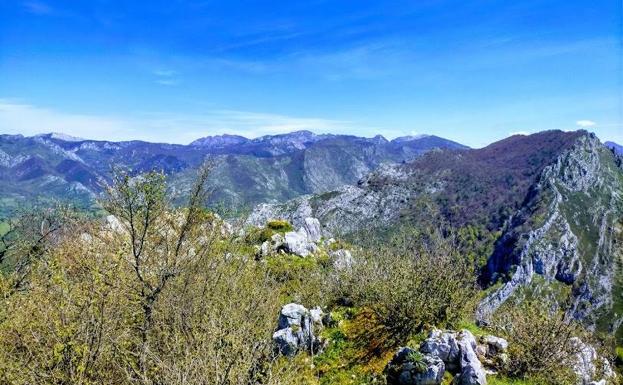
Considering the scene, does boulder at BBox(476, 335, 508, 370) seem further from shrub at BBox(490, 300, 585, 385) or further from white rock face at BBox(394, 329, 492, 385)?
white rock face at BBox(394, 329, 492, 385)

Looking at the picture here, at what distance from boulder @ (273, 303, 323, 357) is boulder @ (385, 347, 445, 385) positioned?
5.00 metres

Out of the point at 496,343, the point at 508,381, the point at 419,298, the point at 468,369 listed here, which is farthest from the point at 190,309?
the point at 496,343

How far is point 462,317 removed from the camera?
21938mm

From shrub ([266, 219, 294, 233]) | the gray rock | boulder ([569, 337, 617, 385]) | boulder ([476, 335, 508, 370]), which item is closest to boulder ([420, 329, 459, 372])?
boulder ([476, 335, 508, 370])

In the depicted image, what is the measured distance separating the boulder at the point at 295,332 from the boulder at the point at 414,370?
5.00m

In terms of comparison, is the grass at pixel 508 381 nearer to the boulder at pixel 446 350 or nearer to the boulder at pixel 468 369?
the boulder at pixel 468 369

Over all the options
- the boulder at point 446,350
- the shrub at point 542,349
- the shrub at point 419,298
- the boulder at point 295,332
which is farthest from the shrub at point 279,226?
the boulder at point 446,350

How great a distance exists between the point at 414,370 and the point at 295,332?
7.46 meters

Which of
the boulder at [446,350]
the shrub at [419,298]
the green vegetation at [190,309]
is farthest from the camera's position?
the shrub at [419,298]

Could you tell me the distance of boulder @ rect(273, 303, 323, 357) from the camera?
2183 centimetres

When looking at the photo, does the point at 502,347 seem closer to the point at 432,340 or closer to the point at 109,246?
the point at 432,340

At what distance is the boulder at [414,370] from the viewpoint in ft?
53.8

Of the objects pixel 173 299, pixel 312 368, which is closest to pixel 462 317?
pixel 312 368

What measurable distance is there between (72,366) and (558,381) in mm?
17496
